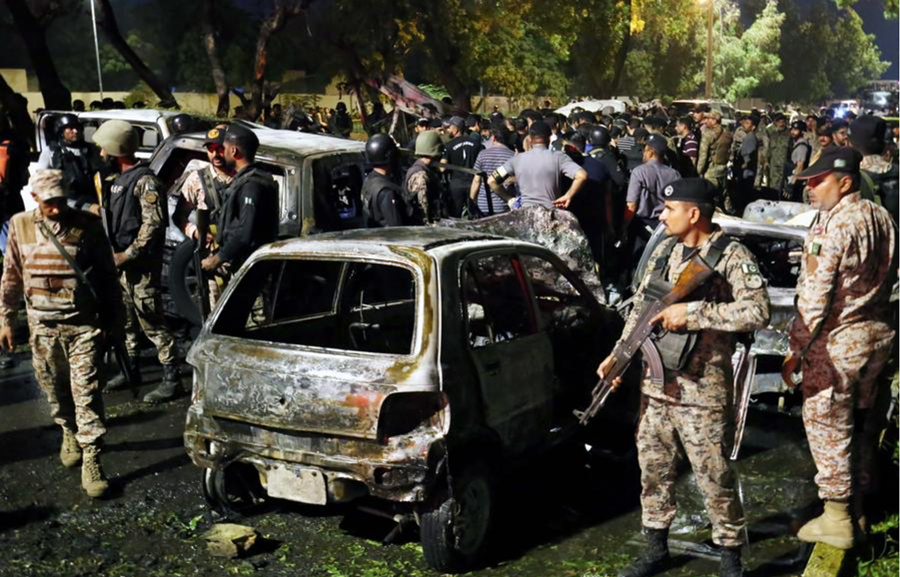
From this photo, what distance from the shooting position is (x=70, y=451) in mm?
6824

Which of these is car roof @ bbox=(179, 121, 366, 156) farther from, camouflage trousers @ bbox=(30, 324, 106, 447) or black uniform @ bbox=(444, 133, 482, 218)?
camouflage trousers @ bbox=(30, 324, 106, 447)

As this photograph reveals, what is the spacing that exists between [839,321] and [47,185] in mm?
4271

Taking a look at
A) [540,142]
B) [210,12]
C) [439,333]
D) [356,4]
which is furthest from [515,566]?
[356,4]

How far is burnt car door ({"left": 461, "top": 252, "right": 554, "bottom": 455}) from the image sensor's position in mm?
5496

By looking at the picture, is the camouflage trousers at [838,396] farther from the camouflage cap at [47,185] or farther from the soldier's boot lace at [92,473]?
the camouflage cap at [47,185]

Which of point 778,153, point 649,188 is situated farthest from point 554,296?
point 778,153

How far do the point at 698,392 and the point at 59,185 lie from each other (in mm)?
3733

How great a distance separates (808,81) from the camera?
7825cm

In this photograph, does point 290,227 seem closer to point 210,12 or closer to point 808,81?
point 210,12

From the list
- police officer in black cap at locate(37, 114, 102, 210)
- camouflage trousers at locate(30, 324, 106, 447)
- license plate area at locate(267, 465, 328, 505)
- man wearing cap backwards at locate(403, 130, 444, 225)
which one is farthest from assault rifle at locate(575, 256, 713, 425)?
police officer in black cap at locate(37, 114, 102, 210)

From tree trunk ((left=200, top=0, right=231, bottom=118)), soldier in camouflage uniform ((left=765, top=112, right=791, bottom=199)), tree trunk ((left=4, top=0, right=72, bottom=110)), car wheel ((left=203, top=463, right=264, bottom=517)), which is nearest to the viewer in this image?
car wheel ((left=203, top=463, right=264, bottom=517))

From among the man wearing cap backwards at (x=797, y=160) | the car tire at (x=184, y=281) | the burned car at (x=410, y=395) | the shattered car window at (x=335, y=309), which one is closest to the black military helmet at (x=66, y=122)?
the car tire at (x=184, y=281)

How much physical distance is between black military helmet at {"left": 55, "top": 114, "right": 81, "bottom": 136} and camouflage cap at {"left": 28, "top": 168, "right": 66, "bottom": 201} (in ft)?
19.2

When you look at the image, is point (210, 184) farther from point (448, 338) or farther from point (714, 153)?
point (714, 153)
